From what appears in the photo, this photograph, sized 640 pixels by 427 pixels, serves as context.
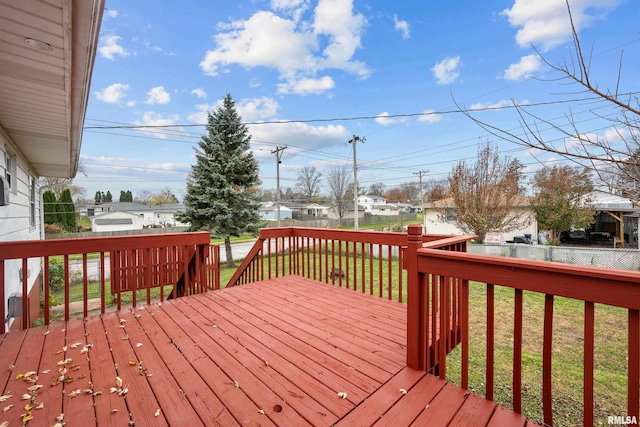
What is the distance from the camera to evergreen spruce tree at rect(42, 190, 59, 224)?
745 inches

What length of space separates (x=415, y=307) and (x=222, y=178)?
1184 cm

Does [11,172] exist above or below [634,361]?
above

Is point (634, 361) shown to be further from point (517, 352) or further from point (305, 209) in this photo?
point (305, 209)

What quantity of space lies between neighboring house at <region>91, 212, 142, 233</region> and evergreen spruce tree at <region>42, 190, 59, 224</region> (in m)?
9.73

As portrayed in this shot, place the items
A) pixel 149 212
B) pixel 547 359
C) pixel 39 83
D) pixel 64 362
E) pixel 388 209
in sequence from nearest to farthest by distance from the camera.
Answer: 1. pixel 547 359
2. pixel 64 362
3. pixel 39 83
4. pixel 149 212
5. pixel 388 209

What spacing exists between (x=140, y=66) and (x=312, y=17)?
598 cm

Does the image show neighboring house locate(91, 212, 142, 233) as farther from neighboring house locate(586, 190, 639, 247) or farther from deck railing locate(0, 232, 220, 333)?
neighboring house locate(586, 190, 639, 247)

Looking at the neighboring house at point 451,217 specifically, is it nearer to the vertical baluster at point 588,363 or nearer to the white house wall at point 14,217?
the vertical baluster at point 588,363

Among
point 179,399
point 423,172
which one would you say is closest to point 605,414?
point 179,399

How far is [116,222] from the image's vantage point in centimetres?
3203

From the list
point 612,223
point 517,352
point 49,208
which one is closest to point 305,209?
point 49,208

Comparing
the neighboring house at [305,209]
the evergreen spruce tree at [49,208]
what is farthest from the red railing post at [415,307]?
the neighboring house at [305,209]

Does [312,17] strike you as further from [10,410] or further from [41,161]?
[10,410]

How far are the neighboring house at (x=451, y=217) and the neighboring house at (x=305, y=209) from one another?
26.0 metres
